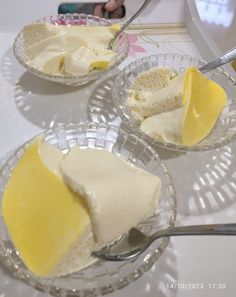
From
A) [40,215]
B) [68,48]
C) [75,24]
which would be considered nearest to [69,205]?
[40,215]

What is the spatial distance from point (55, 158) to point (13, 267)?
0.46 ft

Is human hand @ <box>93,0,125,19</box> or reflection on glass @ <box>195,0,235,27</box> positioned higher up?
human hand @ <box>93,0,125,19</box>

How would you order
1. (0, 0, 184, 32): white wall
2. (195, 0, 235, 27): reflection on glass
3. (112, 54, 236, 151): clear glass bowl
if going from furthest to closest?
(195, 0, 235, 27): reflection on glass < (0, 0, 184, 32): white wall < (112, 54, 236, 151): clear glass bowl

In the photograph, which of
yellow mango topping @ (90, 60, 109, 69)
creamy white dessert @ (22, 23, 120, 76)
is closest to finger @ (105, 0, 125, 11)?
creamy white dessert @ (22, 23, 120, 76)

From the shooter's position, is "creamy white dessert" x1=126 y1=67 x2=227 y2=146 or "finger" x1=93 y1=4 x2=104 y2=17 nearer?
"creamy white dessert" x1=126 y1=67 x2=227 y2=146

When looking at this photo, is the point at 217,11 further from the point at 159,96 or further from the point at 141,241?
the point at 141,241

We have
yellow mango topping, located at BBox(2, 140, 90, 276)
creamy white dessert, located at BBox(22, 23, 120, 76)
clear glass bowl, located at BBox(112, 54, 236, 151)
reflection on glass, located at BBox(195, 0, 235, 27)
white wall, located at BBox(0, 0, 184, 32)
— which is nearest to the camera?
yellow mango topping, located at BBox(2, 140, 90, 276)

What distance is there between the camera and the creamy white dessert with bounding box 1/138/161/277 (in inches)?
17.5

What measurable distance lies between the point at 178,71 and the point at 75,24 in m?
0.25

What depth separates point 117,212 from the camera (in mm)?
465

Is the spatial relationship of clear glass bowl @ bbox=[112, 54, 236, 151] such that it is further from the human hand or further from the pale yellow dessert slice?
the human hand

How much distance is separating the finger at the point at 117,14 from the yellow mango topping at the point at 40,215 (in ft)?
1.82

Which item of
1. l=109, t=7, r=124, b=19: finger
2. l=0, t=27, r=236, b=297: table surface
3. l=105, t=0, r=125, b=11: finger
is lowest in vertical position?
l=0, t=27, r=236, b=297: table surface

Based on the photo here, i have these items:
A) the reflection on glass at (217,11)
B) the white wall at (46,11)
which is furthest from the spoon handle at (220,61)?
the reflection on glass at (217,11)
